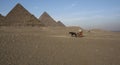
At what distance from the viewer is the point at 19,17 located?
64188 millimetres

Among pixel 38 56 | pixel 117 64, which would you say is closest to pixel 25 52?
pixel 38 56

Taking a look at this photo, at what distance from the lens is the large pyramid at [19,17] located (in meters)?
63.4

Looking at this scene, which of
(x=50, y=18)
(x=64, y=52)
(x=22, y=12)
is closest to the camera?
(x=64, y=52)

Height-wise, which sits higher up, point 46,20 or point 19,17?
point 19,17

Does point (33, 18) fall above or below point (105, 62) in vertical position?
above

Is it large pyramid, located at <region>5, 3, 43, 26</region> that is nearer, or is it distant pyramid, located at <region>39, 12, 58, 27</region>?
large pyramid, located at <region>5, 3, 43, 26</region>

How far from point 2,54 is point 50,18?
9105cm

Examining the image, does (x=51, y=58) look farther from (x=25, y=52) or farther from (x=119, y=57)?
(x=119, y=57)

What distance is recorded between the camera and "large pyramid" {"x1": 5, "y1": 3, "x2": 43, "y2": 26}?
63.4 metres

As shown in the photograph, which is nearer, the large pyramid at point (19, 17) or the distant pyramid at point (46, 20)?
the large pyramid at point (19, 17)

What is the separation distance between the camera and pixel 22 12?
2505 inches

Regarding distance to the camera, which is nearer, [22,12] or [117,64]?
[117,64]

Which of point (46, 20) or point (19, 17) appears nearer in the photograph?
point (19, 17)

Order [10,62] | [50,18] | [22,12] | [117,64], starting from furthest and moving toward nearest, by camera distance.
A: 1. [50,18]
2. [22,12]
3. [117,64]
4. [10,62]
